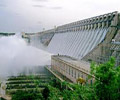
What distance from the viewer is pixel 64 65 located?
27.7m

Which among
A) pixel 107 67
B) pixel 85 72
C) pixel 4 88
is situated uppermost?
pixel 107 67

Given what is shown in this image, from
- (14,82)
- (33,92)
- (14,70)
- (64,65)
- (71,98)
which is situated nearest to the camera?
(71,98)

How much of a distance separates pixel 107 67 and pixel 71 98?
1.51 metres

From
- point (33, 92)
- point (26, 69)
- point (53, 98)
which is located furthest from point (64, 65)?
point (53, 98)

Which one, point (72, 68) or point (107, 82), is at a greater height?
point (107, 82)

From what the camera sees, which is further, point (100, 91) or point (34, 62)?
point (34, 62)

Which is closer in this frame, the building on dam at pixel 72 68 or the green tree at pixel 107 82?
the green tree at pixel 107 82

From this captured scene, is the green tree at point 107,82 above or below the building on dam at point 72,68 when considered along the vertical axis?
above

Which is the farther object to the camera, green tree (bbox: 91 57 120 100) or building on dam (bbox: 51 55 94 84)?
building on dam (bbox: 51 55 94 84)

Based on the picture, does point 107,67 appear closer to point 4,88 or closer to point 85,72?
point 85,72

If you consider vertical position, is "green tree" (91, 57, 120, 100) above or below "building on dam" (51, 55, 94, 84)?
above

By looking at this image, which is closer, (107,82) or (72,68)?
(107,82)

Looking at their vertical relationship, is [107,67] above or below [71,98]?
above

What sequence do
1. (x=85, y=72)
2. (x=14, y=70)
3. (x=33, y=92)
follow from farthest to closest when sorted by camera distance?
(x=14, y=70) → (x=85, y=72) → (x=33, y=92)
